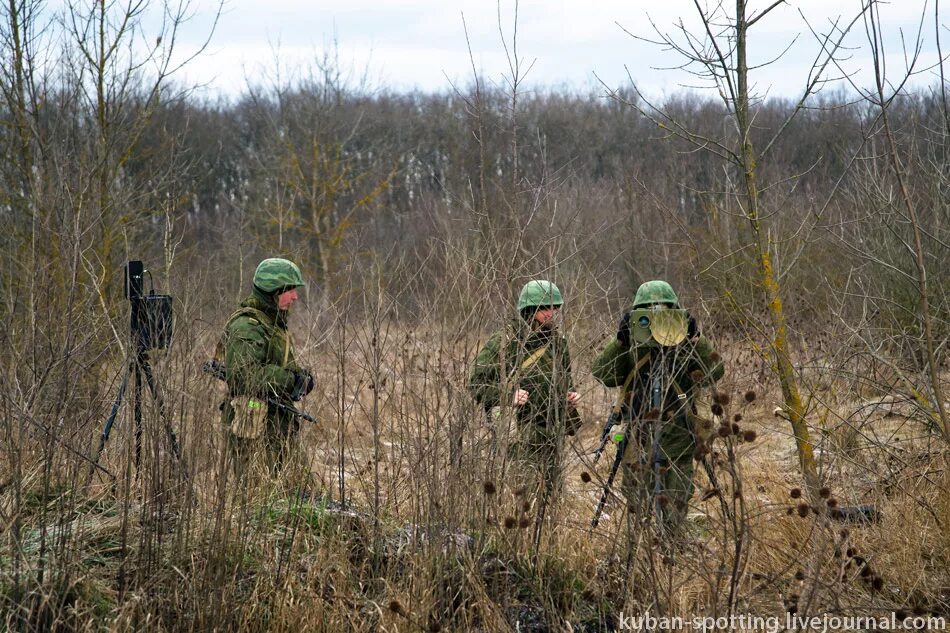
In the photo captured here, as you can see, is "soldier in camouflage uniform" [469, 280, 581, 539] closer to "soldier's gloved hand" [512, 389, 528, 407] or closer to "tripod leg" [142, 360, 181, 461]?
"soldier's gloved hand" [512, 389, 528, 407]

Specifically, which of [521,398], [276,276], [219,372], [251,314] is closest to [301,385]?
[251,314]

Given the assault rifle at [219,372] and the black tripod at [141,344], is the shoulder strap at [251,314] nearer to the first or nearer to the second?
the assault rifle at [219,372]

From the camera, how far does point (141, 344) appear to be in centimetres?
396

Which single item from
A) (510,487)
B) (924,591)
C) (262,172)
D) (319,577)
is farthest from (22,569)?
(262,172)

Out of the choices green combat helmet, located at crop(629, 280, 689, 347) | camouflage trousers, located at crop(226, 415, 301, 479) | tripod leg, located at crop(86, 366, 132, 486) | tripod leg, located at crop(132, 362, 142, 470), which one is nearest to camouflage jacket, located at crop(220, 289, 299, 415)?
camouflage trousers, located at crop(226, 415, 301, 479)

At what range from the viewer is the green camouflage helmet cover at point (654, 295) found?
480 cm

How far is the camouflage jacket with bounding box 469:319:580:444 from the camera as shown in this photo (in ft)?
13.3

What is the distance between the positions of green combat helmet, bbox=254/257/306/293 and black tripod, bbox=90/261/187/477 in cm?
85

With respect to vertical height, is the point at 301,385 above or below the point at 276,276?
below

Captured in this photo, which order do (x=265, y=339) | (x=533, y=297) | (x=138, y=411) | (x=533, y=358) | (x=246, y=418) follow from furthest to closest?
1. (x=265, y=339)
2. (x=533, y=297)
3. (x=533, y=358)
4. (x=246, y=418)
5. (x=138, y=411)

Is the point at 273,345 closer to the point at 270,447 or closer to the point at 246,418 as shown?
the point at 270,447

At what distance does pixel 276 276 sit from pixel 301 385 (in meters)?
0.67

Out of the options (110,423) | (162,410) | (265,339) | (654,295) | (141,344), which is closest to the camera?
(162,410)

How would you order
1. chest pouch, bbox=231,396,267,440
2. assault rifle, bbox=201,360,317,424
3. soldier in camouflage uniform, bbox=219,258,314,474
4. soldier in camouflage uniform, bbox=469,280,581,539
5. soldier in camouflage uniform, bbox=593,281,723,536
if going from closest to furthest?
assault rifle, bbox=201,360,317,424 < chest pouch, bbox=231,396,267,440 < soldier in camouflage uniform, bbox=469,280,581,539 < soldier in camouflage uniform, bbox=593,281,723,536 < soldier in camouflage uniform, bbox=219,258,314,474
